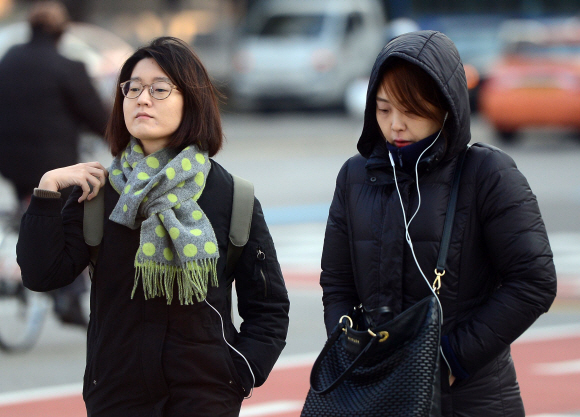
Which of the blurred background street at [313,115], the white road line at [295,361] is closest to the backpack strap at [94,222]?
the blurred background street at [313,115]

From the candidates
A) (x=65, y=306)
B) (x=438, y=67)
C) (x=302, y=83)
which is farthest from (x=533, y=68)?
(x=438, y=67)

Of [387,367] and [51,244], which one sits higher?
[51,244]

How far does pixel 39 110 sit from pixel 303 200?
6.03m

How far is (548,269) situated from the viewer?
2.91 metres

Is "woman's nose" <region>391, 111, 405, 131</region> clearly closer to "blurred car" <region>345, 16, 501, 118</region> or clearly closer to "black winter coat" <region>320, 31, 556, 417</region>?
"black winter coat" <region>320, 31, 556, 417</region>

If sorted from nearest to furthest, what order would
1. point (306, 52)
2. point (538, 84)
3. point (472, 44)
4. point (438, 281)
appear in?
point (438, 281) → point (538, 84) → point (306, 52) → point (472, 44)

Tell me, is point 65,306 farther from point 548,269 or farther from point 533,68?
point 533,68

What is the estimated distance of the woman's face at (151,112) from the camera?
3.17 meters

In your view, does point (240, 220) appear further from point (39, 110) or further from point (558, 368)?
point (39, 110)

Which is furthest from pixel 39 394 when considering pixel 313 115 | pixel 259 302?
pixel 313 115

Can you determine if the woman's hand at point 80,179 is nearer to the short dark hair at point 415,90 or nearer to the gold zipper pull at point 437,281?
the short dark hair at point 415,90

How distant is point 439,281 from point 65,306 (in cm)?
431

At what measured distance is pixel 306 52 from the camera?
21656mm

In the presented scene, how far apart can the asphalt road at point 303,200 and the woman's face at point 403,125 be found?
2.70 meters
